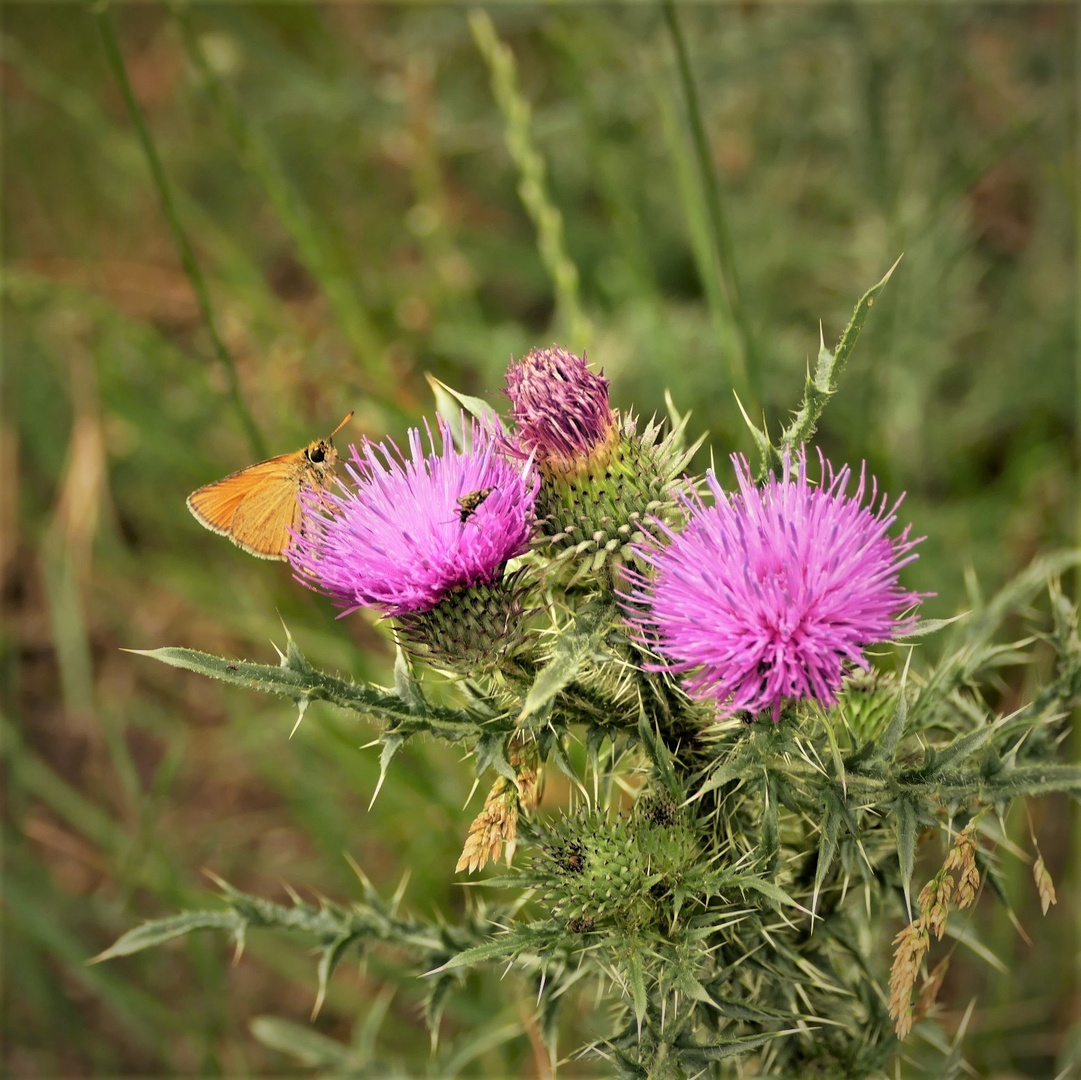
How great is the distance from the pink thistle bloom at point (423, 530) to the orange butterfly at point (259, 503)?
21.6 inches

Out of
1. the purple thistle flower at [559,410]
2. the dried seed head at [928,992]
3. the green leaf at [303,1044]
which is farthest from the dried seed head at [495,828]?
the green leaf at [303,1044]

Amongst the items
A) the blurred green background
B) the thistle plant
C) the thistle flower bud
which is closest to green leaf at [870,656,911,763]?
the thistle plant

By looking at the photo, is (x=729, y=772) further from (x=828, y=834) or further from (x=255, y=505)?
(x=255, y=505)

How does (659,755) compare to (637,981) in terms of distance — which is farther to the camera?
(659,755)

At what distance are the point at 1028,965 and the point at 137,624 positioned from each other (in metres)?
4.68

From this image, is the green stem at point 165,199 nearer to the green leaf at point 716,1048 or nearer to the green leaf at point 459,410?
the green leaf at point 459,410

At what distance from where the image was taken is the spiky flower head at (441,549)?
2301mm

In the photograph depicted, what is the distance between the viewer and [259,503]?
3.11 meters

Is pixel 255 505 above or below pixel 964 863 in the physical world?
above

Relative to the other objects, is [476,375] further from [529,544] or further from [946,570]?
[529,544]

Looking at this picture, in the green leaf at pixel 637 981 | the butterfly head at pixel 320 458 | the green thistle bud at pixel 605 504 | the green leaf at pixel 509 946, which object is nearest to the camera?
the green leaf at pixel 637 981

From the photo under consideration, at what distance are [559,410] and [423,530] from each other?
0.41 metres

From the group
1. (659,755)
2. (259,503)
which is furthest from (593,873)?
(259,503)

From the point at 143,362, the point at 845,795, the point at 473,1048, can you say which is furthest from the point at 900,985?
the point at 143,362
